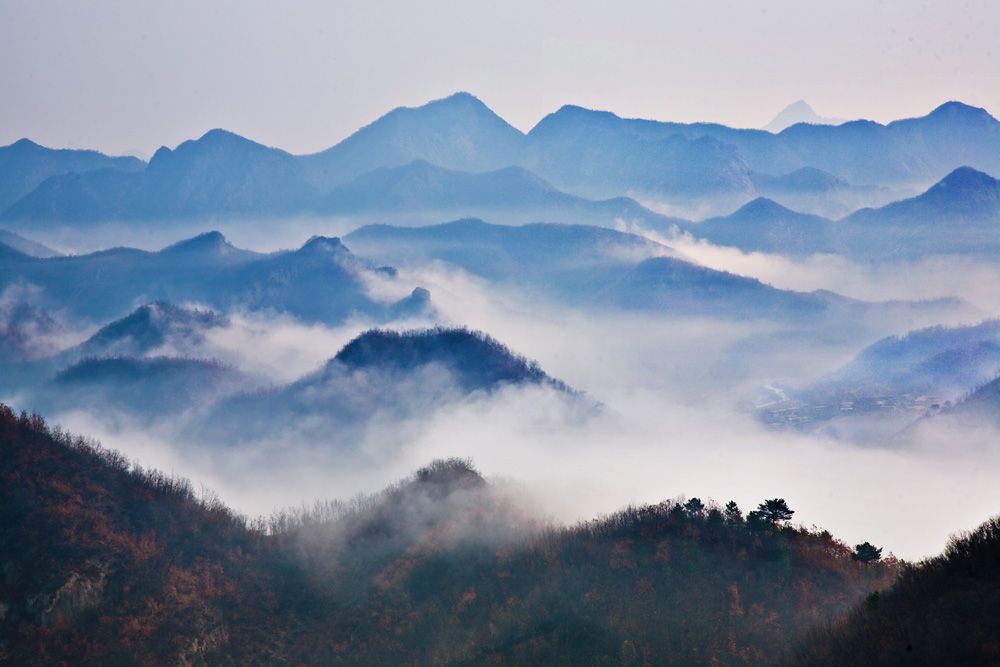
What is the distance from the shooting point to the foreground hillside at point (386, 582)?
258ft

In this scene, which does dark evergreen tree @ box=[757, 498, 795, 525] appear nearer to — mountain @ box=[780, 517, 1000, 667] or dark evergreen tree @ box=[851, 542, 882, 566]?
dark evergreen tree @ box=[851, 542, 882, 566]

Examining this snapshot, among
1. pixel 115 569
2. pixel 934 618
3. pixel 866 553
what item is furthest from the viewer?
pixel 115 569

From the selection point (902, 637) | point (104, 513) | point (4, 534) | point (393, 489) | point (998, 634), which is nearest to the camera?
point (998, 634)

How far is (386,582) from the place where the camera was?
323ft

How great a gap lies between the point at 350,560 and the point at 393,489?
22.5 metres

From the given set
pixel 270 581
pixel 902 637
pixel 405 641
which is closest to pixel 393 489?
pixel 270 581

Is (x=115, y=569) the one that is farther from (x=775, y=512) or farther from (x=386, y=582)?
(x=775, y=512)

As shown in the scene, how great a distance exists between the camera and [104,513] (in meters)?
95.5

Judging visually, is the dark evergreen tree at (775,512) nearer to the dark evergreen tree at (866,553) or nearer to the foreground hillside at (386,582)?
the foreground hillside at (386,582)

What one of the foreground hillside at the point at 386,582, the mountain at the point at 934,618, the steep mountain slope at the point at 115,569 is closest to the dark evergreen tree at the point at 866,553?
the foreground hillside at the point at 386,582

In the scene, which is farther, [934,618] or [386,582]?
[386,582]

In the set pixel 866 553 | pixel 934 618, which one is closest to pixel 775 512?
pixel 866 553

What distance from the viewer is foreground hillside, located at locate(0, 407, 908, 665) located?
78625 millimetres

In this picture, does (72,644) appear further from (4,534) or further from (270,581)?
(270,581)
